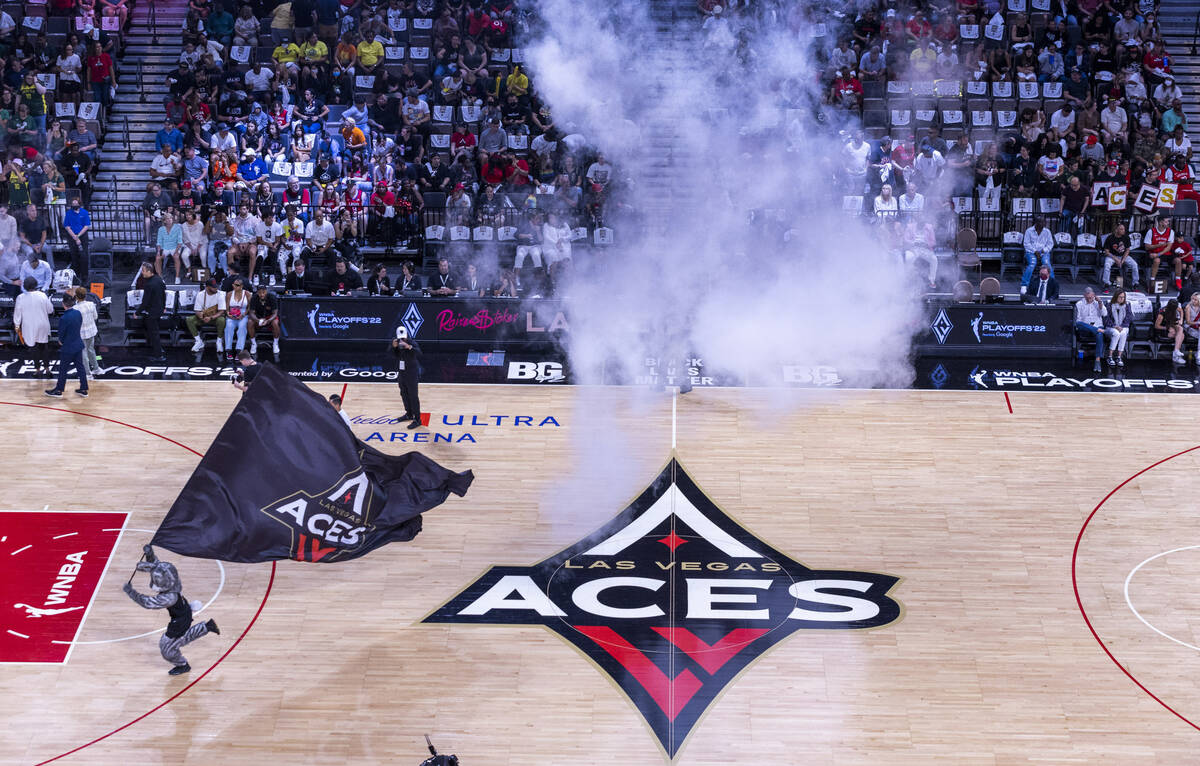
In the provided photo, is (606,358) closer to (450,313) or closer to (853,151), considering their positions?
(450,313)

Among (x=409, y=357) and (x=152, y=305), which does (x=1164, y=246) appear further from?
(x=152, y=305)

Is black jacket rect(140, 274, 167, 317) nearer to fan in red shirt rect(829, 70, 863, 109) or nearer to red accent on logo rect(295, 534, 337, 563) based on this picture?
red accent on logo rect(295, 534, 337, 563)

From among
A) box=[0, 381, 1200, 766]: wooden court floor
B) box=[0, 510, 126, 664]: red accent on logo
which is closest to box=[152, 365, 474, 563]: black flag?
box=[0, 381, 1200, 766]: wooden court floor

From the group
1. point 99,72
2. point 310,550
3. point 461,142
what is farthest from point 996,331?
point 99,72

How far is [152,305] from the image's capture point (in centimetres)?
2078

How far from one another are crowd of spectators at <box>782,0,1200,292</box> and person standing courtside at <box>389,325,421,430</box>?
8722mm

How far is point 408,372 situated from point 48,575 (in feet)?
17.6

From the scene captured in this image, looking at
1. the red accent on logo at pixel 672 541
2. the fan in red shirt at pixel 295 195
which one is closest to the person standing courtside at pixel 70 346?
the fan in red shirt at pixel 295 195

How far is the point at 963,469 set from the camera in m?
17.4

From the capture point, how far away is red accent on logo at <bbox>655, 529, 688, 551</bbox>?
15523 millimetres

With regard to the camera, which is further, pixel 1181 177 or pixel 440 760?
pixel 1181 177

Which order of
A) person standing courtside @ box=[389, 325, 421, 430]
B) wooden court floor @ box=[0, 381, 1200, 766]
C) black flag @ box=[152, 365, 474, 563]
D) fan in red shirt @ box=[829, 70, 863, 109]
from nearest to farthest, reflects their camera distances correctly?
1. wooden court floor @ box=[0, 381, 1200, 766]
2. black flag @ box=[152, 365, 474, 563]
3. person standing courtside @ box=[389, 325, 421, 430]
4. fan in red shirt @ box=[829, 70, 863, 109]

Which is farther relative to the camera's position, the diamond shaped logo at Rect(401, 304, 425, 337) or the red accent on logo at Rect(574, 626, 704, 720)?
the diamond shaped logo at Rect(401, 304, 425, 337)

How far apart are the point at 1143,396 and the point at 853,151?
6603mm
